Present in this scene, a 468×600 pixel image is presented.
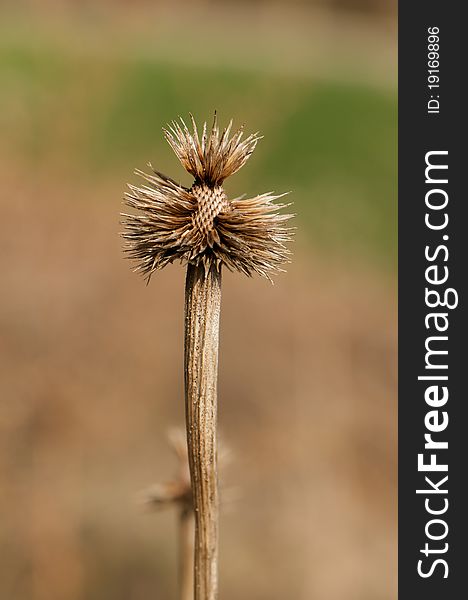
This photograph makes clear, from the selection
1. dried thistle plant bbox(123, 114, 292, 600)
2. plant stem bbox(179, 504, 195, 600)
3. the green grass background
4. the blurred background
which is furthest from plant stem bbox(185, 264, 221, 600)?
the green grass background

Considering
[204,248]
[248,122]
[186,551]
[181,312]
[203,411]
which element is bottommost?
[186,551]

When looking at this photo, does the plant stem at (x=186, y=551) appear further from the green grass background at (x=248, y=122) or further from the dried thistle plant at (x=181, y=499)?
the green grass background at (x=248, y=122)

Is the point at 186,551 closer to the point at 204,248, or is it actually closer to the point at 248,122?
the point at 204,248

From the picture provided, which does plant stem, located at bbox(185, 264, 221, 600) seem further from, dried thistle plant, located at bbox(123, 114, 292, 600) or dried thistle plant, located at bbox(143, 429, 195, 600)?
dried thistle plant, located at bbox(143, 429, 195, 600)

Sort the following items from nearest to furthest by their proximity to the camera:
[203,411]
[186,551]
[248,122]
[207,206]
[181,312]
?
[203,411], [207,206], [186,551], [181,312], [248,122]

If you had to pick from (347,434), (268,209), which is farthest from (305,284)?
(268,209)

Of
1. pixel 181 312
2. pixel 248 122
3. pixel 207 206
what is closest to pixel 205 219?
pixel 207 206

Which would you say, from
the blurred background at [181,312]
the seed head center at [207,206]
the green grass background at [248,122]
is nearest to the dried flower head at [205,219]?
the seed head center at [207,206]
